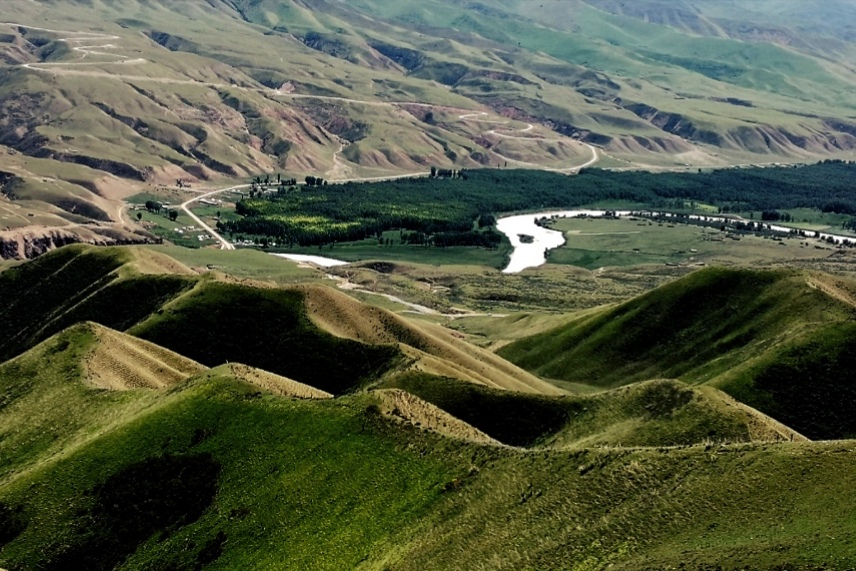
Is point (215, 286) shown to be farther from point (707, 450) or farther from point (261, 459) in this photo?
point (707, 450)

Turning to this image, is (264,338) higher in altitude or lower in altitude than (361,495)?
lower

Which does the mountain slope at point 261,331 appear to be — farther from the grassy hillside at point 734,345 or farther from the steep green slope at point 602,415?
the grassy hillside at point 734,345

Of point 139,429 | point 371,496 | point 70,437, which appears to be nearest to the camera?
point 371,496

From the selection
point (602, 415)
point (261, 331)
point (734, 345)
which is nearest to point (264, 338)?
point (261, 331)

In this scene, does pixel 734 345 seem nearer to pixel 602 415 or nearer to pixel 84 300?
pixel 602 415

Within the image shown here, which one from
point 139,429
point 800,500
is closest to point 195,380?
point 139,429
